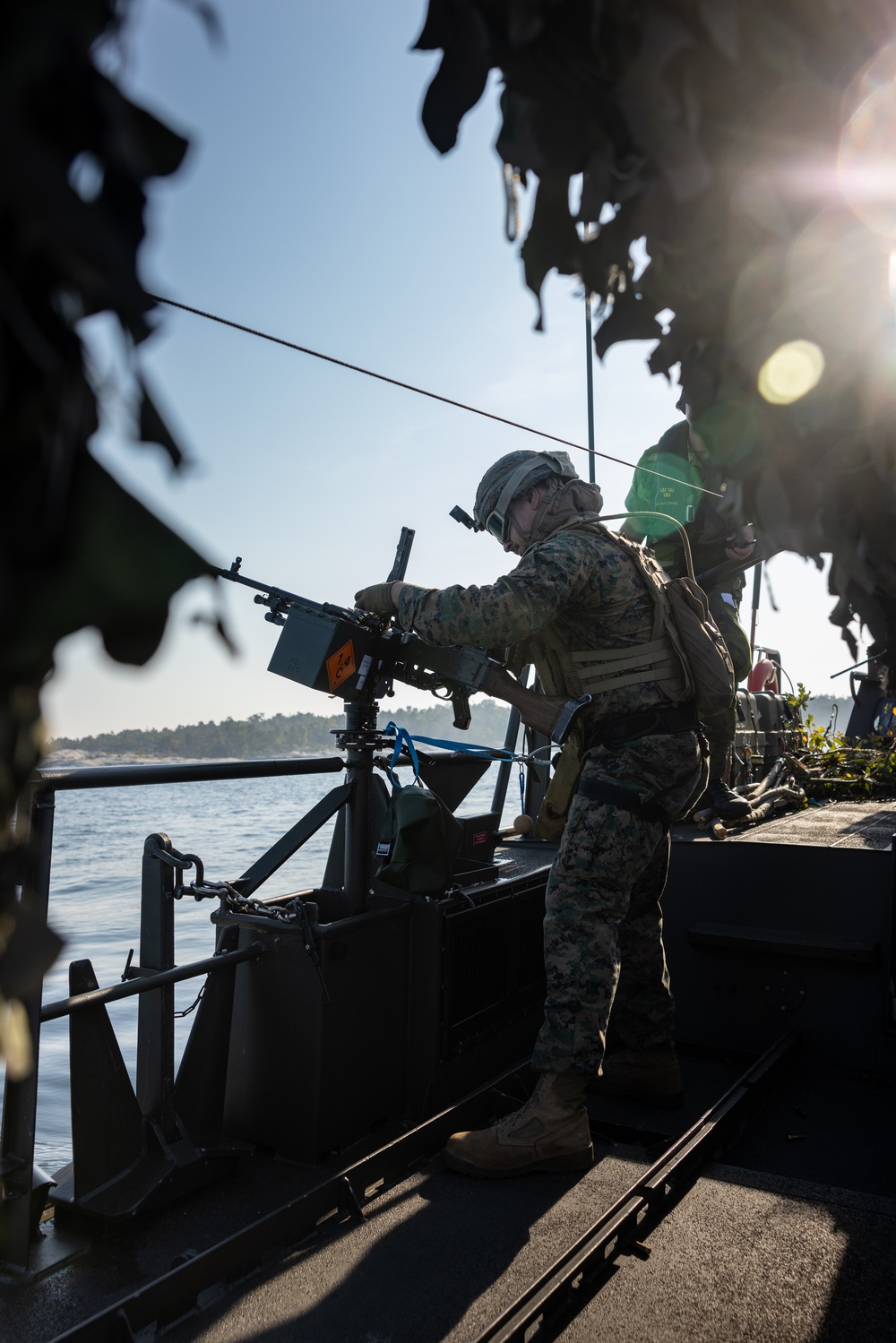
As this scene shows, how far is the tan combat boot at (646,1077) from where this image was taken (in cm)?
288

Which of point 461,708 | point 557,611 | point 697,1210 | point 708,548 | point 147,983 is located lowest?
point 697,1210

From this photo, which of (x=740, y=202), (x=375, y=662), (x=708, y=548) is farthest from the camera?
(x=708, y=548)

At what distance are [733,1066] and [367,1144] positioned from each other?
1340 millimetres

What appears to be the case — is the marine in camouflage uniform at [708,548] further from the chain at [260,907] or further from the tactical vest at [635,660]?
the chain at [260,907]

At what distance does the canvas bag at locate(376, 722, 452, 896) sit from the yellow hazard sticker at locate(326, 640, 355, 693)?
Result: 33 centimetres

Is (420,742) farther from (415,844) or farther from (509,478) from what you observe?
(509,478)

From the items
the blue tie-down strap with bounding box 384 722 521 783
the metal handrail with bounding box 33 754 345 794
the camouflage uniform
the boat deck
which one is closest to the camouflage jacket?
the camouflage uniform

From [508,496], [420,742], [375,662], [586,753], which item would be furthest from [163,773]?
[508,496]

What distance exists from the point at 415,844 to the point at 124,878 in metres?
11.2

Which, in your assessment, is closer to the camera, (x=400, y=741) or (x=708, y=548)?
(x=400, y=741)

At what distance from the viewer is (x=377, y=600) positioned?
8.74 ft

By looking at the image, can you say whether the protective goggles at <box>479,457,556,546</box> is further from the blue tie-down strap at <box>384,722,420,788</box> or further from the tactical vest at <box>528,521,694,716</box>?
the blue tie-down strap at <box>384,722,420,788</box>

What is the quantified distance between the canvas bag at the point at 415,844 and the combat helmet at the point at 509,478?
32.9 inches

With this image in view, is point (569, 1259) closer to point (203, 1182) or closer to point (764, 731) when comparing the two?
point (203, 1182)
